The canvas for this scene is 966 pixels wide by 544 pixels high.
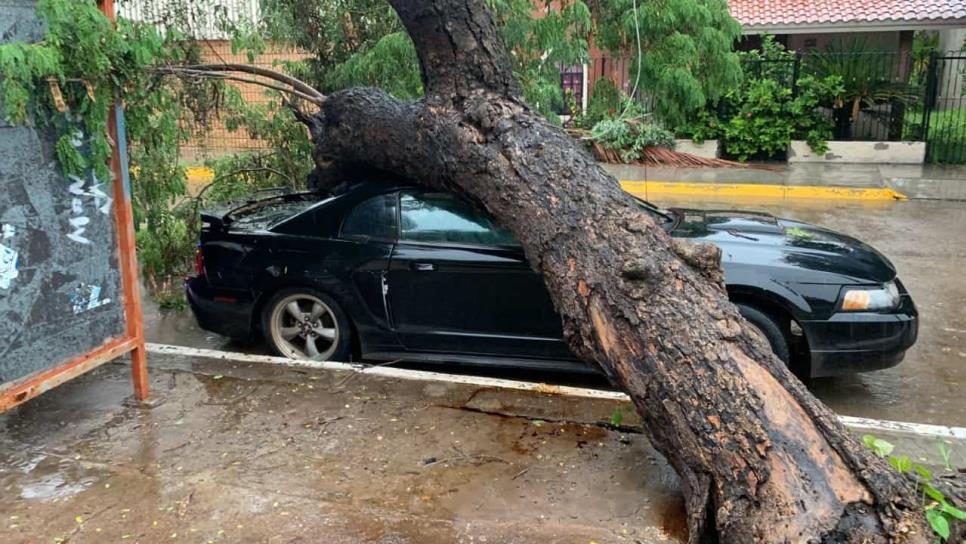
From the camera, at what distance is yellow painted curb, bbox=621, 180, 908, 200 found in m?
13.6

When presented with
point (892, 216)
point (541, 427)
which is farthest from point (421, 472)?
point (892, 216)

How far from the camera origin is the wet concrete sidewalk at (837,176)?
14.0 m

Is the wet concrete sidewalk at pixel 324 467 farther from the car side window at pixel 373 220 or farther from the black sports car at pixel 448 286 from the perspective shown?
the car side window at pixel 373 220

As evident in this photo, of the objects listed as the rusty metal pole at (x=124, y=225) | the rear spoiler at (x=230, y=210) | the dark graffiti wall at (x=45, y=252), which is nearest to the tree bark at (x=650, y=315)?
the rear spoiler at (x=230, y=210)

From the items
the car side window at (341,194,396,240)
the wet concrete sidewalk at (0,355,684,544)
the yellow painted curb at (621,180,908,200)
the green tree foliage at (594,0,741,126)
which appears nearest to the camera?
the wet concrete sidewalk at (0,355,684,544)

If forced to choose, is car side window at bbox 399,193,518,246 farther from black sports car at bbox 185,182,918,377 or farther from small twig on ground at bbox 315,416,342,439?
small twig on ground at bbox 315,416,342,439

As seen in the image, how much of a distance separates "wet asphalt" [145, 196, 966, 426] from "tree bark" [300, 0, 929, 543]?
177 centimetres

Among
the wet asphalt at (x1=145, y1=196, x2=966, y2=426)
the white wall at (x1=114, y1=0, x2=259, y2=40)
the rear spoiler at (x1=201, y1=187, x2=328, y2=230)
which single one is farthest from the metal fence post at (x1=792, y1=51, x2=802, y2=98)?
the rear spoiler at (x1=201, y1=187, x2=328, y2=230)

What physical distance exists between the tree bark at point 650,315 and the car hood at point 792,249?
4.05 feet

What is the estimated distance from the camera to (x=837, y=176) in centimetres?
1520

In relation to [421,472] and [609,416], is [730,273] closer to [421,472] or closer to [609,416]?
[609,416]

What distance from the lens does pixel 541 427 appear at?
479 centimetres

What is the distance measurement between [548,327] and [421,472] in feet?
4.95

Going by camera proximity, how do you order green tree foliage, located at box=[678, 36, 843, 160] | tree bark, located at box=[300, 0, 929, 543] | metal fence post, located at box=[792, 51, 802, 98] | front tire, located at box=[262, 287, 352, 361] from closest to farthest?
tree bark, located at box=[300, 0, 929, 543], front tire, located at box=[262, 287, 352, 361], green tree foliage, located at box=[678, 36, 843, 160], metal fence post, located at box=[792, 51, 802, 98]
